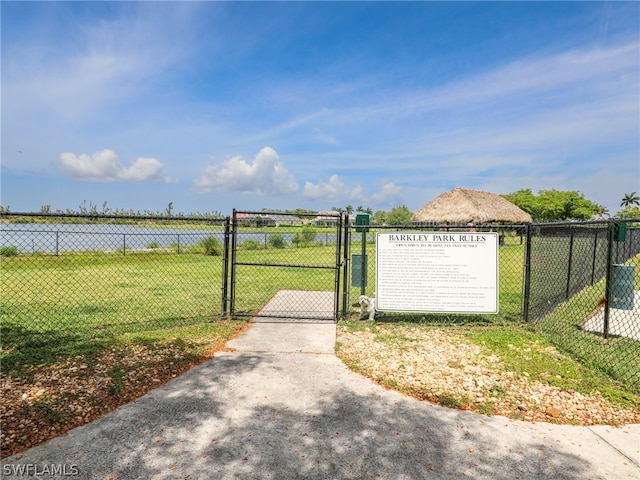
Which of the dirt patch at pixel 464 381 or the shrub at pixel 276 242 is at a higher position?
the shrub at pixel 276 242

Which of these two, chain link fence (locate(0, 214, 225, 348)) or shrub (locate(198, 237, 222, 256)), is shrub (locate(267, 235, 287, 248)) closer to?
shrub (locate(198, 237, 222, 256))

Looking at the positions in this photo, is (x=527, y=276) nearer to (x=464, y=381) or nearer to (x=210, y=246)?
(x=464, y=381)

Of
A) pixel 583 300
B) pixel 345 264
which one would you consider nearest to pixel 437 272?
pixel 345 264

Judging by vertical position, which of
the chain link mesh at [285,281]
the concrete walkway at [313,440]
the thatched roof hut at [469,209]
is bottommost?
the concrete walkway at [313,440]

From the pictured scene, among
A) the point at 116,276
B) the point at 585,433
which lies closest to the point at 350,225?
the point at 585,433

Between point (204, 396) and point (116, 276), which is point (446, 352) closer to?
point (204, 396)

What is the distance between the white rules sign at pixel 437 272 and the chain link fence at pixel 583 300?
0.88 metres

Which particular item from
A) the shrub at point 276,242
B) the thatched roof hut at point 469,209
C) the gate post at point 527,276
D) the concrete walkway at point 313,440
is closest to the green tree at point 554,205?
the thatched roof hut at point 469,209

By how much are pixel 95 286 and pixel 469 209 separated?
2819 cm

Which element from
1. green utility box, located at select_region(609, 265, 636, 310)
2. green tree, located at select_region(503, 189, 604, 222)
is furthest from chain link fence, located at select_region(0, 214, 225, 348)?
green tree, located at select_region(503, 189, 604, 222)

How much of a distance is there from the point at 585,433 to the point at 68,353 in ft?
20.0

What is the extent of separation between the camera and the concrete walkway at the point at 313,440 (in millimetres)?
2799

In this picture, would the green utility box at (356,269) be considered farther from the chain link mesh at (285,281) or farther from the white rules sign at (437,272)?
the white rules sign at (437,272)

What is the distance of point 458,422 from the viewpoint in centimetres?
357
